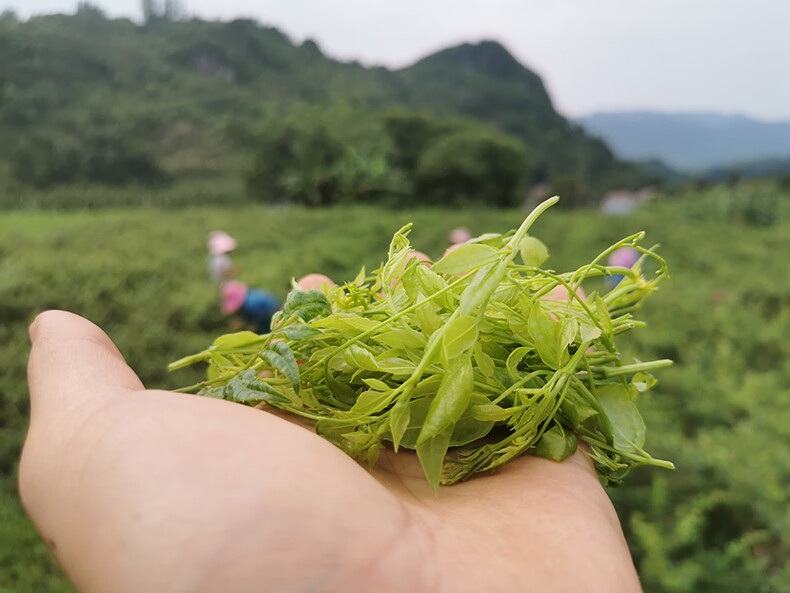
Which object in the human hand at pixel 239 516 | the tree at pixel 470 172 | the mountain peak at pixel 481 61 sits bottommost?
the tree at pixel 470 172

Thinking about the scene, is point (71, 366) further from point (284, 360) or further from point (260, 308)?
point (260, 308)

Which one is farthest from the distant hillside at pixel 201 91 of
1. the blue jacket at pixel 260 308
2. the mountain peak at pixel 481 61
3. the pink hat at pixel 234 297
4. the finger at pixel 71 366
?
the finger at pixel 71 366

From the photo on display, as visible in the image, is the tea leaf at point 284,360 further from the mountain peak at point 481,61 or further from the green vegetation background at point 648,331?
the mountain peak at point 481,61

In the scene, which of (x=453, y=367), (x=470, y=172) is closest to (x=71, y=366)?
(x=453, y=367)

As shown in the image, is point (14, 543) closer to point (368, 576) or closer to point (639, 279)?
point (368, 576)

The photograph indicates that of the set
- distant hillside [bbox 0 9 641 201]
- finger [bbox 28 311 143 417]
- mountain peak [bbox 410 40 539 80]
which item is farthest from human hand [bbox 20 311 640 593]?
mountain peak [bbox 410 40 539 80]

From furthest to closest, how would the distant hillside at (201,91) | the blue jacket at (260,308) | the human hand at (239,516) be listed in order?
1. the distant hillside at (201,91)
2. the blue jacket at (260,308)
3. the human hand at (239,516)
